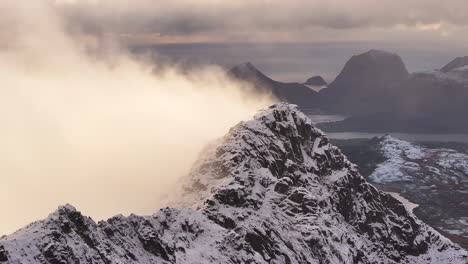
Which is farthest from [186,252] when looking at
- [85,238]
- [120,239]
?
[85,238]

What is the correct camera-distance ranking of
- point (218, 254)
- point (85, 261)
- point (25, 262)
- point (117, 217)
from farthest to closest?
point (218, 254) < point (117, 217) < point (85, 261) < point (25, 262)

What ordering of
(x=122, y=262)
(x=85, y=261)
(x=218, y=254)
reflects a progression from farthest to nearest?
(x=218, y=254), (x=122, y=262), (x=85, y=261)

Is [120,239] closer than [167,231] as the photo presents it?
Yes

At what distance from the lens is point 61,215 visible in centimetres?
16362

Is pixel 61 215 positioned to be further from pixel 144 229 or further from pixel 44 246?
pixel 144 229

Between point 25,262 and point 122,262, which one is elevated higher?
point 25,262

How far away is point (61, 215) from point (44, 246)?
12406 millimetres

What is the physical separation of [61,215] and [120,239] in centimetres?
2379

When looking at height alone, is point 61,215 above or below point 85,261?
above

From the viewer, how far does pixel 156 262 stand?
7072 inches

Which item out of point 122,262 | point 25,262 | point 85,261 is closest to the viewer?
point 25,262

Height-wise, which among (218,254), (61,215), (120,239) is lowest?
(218,254)

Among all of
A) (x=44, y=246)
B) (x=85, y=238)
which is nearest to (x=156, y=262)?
(x=85, y=238)

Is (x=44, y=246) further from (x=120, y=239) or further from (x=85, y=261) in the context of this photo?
(x=120, y=239)
